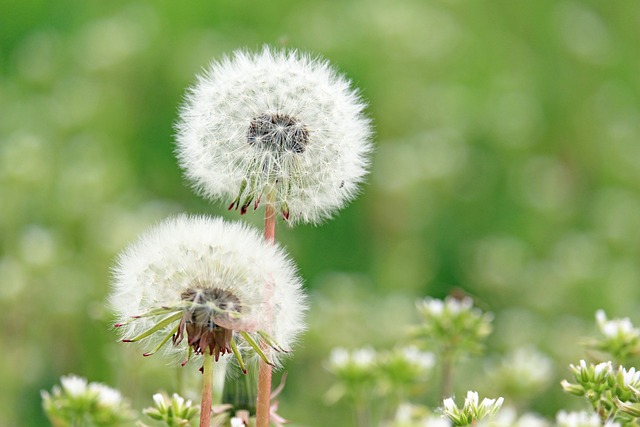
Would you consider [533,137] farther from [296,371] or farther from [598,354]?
[598,354]

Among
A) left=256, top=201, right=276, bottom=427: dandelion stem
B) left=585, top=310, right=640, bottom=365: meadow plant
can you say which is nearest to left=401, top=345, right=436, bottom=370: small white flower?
left=585, top=310, right=640, bottom=365: meadow plant

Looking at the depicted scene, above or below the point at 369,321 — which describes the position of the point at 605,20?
above

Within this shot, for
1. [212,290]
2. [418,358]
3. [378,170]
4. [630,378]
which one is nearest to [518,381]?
[418,358]

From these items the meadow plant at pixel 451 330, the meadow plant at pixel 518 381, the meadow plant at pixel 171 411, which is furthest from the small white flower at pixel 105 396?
the meadow plant at pixel 518 381

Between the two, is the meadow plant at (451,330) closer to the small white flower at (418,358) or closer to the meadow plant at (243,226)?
the small white flower at (418,358)

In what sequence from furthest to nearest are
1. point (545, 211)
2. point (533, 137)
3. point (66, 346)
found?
point (533, 137)
point (545, 211)
point (66, 346)

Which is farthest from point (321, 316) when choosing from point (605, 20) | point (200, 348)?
point (605, 20)

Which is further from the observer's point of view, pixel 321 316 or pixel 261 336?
pixel 321 316
